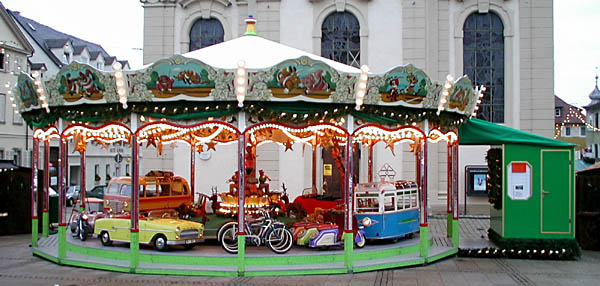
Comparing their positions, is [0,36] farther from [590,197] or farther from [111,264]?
[590,197]

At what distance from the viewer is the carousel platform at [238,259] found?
1300 centimetres

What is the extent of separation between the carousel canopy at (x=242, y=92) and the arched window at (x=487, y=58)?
46.2 ft

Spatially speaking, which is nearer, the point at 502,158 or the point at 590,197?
the point at 502,158

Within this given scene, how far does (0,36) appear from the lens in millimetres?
34906

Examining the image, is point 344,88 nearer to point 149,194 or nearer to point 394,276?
point 394,276

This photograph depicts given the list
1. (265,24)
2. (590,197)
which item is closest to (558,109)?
(265,24)

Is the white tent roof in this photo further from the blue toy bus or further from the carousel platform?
the carousel platform

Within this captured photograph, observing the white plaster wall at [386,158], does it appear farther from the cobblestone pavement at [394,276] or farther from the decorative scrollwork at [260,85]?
the decorative scrollwork at [260,85]

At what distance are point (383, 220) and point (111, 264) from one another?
6191mm

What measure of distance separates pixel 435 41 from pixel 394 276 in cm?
1653

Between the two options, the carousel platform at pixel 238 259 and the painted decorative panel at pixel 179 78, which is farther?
the carousel platform at pixel 238 259

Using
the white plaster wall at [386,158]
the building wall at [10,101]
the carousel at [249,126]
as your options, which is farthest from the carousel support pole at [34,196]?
the building wall at [10,101]

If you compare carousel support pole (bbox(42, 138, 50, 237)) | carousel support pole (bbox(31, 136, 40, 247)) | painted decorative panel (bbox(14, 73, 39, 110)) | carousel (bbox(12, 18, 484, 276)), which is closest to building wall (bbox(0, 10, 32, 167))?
carousel support pole (bbox(42, 138, 50, 237))

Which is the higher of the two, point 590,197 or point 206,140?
point 206,140
